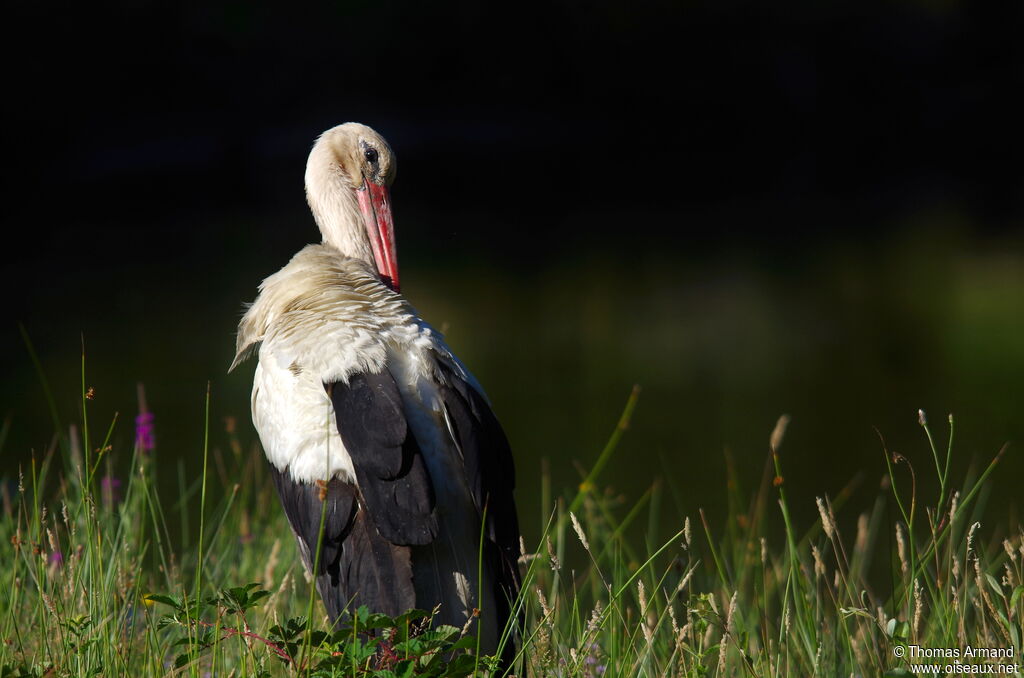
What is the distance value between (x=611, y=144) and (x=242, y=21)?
11.0m

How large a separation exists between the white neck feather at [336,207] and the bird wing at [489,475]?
55.7 inches

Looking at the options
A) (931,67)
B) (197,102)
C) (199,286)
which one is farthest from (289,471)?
(931,67)

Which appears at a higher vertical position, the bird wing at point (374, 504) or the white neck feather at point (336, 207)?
the white neck feather at point (336, 207)

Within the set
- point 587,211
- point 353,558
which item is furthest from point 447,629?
point 587,211

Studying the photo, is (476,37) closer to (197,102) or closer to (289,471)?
(197,102)

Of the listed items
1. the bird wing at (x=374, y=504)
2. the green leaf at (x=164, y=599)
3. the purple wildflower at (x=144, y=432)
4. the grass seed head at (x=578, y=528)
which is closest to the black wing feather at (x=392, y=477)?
the bird wing at (x=374, y=504)

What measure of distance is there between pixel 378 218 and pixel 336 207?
0.55ft

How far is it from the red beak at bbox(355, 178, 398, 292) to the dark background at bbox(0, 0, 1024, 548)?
177cm

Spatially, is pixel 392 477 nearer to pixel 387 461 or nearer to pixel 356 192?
pixel 387 461

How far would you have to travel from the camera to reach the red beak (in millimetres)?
4637

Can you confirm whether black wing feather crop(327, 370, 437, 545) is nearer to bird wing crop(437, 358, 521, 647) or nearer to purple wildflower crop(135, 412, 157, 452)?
bird wing crop(437, 358, 521, 647)

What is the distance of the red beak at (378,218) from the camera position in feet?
15.2

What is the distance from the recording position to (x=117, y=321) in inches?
608

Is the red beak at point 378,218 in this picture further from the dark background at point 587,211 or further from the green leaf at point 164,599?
the green leaf at point 164,599
